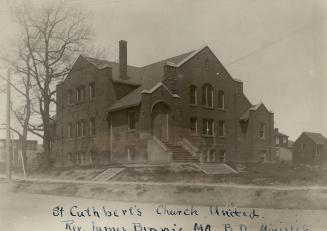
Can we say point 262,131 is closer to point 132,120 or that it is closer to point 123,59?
point 132,120

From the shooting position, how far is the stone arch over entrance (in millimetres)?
16891

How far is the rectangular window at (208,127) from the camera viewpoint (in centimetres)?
1879

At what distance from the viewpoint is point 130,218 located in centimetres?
895

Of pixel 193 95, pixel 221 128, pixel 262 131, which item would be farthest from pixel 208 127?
pixel 262 131

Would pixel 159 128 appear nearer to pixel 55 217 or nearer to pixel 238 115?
pixel 238 115

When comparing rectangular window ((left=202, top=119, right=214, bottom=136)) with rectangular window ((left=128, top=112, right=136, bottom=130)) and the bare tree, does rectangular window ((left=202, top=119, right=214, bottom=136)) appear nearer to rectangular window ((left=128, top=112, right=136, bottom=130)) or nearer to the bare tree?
rectangular window ((left=128, top=112, right=136, bottom=130))

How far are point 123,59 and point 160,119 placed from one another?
4.90 m

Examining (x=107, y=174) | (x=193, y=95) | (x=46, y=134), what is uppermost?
(x=193, y=95)

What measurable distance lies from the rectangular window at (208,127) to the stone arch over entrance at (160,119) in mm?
1810

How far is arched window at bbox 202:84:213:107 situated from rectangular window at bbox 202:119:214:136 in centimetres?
97

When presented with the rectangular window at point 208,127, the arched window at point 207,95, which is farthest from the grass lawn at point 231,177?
the arched window at point 207,95

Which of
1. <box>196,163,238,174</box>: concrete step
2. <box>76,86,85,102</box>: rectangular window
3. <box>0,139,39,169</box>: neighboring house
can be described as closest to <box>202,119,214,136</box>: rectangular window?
<box>196,163,238,174</box>: concrete step

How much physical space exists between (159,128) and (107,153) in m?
2.37

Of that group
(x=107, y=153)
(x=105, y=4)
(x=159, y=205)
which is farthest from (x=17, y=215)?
(x=107, y=153)
